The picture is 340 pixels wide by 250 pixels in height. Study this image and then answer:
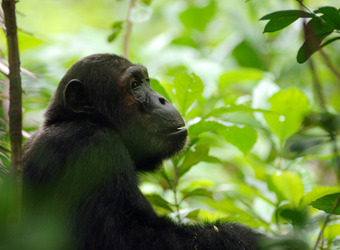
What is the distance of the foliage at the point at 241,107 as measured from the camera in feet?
6.86

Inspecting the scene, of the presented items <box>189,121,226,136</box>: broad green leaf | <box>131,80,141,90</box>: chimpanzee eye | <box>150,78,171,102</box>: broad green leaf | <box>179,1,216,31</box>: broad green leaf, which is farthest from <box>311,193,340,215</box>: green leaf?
<box>179,1,216,31</box>: broad green leaf

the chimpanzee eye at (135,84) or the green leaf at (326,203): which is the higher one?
the chimpanzee eye at (135,84)

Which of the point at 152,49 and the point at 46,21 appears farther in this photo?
the point at 46,21

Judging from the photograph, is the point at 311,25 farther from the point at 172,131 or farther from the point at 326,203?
the point at 172,131

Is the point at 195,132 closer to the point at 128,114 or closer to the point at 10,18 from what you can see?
the point at 128,114

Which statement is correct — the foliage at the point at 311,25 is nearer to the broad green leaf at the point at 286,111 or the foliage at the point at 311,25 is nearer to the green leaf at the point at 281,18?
the green leaf at the point at 281,18

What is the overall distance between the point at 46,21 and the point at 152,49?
6.46 meters

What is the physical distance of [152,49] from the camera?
21.4 feet

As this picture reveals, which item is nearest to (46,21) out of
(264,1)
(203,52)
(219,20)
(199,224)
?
(219,20)

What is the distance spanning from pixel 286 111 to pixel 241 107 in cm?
62

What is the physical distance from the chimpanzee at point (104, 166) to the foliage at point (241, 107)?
0.69 feet

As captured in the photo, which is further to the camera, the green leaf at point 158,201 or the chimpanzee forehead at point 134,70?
the chimpanzee forehead at point 134,70

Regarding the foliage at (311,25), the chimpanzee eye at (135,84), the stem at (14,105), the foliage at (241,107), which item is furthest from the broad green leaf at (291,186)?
the stem at (14,105)

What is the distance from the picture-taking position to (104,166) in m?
2.63
